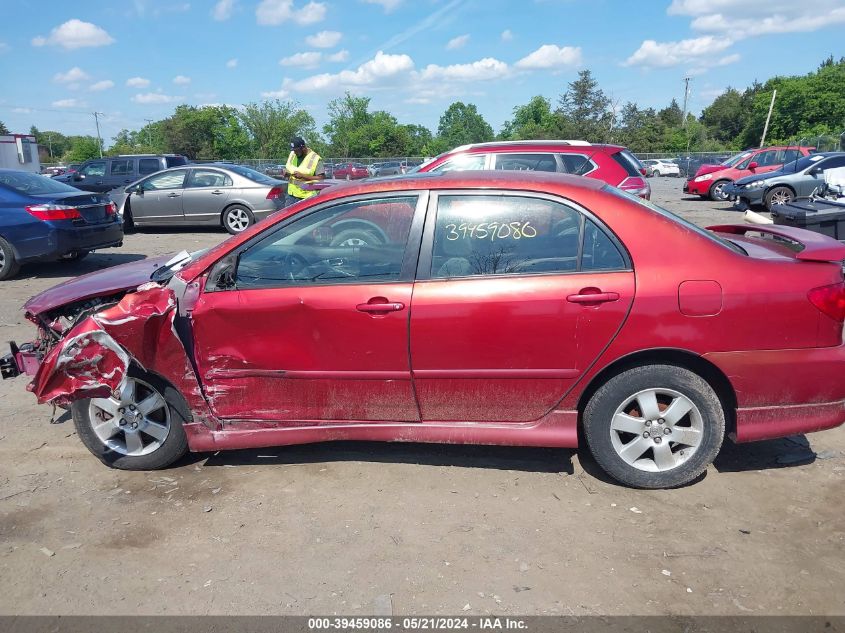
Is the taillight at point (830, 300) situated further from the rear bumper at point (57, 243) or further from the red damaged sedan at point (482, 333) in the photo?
the rear bumper at point (57, 243)

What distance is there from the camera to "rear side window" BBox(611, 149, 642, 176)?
9198 millimetres

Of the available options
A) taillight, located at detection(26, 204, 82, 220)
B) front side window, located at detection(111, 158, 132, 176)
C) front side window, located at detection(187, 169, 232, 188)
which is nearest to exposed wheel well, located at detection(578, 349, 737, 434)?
taillight, located at detection(26, 204, 82, 220)

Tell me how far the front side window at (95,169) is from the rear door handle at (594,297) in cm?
1988

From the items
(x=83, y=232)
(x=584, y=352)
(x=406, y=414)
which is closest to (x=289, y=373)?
(x=406, y=414)

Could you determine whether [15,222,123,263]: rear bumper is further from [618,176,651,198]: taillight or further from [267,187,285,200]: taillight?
[618,176,651,198]: taillight

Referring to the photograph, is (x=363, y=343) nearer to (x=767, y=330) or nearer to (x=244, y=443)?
(x=244, y=443)

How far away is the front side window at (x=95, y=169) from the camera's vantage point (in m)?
19.9

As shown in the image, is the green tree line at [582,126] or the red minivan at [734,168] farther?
the green tree line at [582,126]

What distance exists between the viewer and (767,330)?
331 cm

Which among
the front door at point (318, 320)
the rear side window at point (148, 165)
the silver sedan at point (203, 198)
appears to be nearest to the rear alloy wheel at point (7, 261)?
the silver sedan at point (203, 198)

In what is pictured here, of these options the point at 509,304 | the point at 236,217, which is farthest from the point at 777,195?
the point at 509,304

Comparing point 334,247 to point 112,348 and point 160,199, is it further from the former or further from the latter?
point 160,199

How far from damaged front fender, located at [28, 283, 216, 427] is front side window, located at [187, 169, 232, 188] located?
10.9 metres

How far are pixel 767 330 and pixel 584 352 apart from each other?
3.04ft
